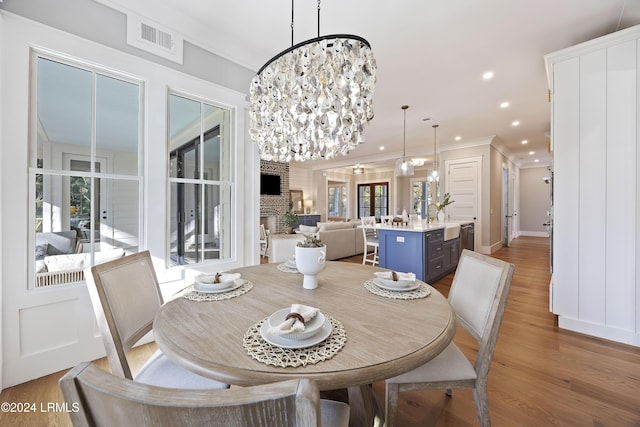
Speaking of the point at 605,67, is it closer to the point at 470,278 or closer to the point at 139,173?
the point at 470,278

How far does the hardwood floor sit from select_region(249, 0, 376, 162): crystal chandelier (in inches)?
63.2

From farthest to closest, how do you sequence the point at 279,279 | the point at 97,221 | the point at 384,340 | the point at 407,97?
1. the point at 407,97
2. the point at 97,221
3. the point at 279,279
4. the point at 384,340

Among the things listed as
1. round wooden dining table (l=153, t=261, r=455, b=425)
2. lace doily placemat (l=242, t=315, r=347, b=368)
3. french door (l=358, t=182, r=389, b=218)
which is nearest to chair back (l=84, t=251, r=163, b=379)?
round wooden dining table (l=153, t=261, r=455, b=425)

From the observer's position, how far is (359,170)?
8.52 m

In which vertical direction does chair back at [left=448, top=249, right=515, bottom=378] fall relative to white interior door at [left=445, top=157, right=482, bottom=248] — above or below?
below

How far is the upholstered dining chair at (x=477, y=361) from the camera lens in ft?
3.60

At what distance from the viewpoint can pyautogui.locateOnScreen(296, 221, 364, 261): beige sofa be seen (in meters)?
5.30

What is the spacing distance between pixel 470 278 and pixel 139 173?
8.04 feet

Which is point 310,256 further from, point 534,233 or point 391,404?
point 534,233

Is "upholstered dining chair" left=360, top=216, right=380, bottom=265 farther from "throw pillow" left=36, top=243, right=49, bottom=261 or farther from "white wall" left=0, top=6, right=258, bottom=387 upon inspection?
"throw pillow" left=36, top=243, right=49, bottom=261

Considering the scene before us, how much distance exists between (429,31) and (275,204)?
591 cm

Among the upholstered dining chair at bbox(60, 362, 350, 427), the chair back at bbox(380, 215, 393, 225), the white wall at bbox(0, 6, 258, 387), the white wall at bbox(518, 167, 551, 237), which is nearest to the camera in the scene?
the upholstered dining chair at bbox(60, 362, 350, 427)

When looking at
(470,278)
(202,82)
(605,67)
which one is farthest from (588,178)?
(202,82)

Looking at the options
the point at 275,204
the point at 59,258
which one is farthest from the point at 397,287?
the point at 275,204
